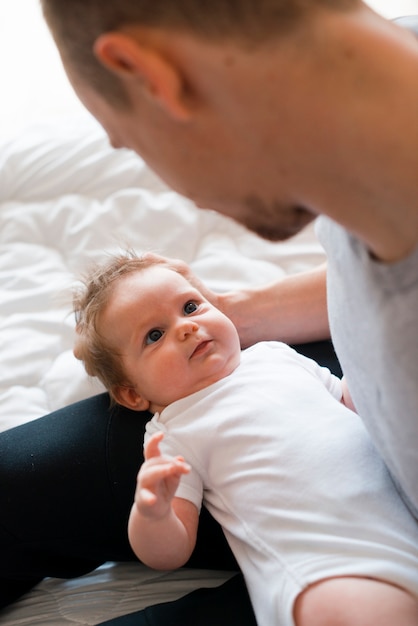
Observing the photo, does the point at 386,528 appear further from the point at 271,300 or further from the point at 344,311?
the point at 271,300

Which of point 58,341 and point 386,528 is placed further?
point 58,341

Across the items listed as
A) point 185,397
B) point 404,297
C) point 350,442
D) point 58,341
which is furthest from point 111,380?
point 404,297

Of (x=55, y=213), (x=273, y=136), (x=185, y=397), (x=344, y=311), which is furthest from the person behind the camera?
(x=55, y=213)

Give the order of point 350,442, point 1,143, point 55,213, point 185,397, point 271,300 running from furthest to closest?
point 1,143
point 55,213
point 271,300
point 185,397
point 350,442

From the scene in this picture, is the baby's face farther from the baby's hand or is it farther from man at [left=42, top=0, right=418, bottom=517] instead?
man at [left=42, top=0, right=418, bottom=517]

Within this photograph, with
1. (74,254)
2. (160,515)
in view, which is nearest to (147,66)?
(160,515)

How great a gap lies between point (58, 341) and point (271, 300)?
1.32 ft

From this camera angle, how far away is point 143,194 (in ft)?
5.23

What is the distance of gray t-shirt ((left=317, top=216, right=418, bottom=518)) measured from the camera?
2.42 feet

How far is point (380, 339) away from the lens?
776 mm

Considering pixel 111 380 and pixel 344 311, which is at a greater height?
pixel 344 311

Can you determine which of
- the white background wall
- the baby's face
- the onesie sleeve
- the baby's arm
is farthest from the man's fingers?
the white background wall

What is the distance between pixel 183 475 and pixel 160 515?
0.12 metres

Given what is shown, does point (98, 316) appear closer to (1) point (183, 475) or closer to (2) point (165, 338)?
(2) point (165, 338)
